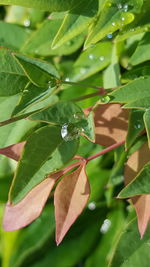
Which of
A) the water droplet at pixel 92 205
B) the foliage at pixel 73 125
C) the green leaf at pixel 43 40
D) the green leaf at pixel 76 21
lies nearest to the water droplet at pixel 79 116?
the foliage at pixel 73 125

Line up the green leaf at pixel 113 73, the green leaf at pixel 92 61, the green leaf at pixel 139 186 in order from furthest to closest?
1. the green leaf at pixel 92 61
2. the green leaf at pixel 113 73
3. the green leaf at pixel 139 186

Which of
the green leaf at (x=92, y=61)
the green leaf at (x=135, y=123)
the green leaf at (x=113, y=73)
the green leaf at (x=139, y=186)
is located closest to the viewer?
the green leaf at (x=139, y=186)

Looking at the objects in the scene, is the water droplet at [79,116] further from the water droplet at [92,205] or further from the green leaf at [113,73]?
the water droplet at [92,205]

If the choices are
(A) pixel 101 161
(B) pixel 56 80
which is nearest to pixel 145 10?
(B) pixel 56 80

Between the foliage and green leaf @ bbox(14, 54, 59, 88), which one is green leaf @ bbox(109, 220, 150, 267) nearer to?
the foliage

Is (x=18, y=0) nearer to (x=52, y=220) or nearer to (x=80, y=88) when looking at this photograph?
(x=80, y=88)

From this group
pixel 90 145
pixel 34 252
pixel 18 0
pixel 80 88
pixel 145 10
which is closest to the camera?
pixel 18 0

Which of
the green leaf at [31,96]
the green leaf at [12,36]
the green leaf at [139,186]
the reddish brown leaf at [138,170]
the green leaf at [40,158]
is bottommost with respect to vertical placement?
the reddish brown leaf at [138,170]
